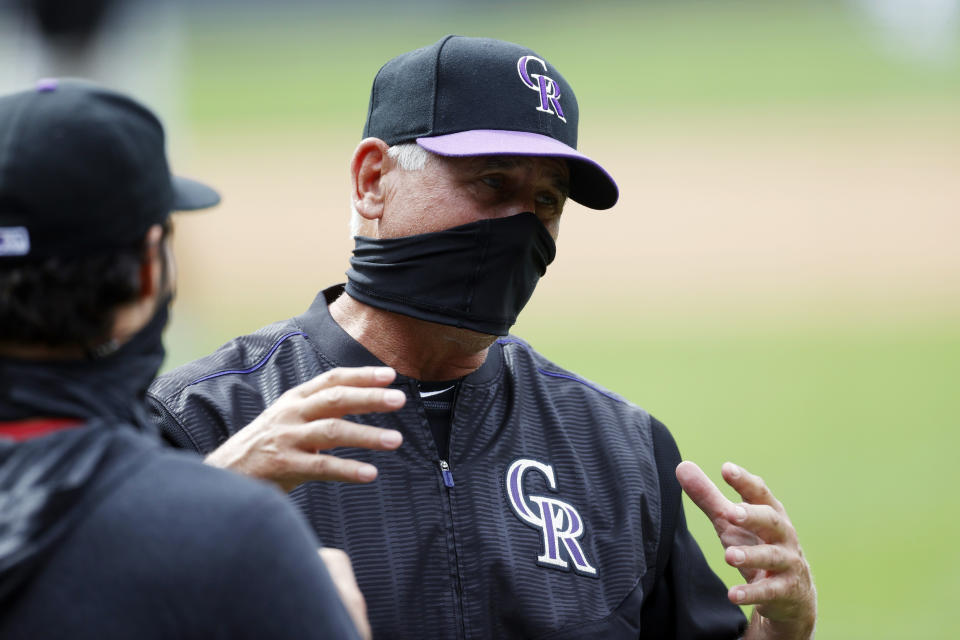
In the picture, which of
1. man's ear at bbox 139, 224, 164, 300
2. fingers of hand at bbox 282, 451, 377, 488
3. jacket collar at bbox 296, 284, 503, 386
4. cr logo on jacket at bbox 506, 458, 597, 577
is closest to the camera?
man's ear at bbox 139, 224, 164, 300

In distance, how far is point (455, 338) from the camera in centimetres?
252

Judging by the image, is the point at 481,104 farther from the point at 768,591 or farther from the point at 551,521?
the point at 768,591

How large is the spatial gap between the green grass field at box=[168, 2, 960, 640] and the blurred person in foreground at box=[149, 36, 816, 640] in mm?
5435

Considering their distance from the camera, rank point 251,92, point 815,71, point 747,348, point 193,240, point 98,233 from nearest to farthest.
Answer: point 98,233
point 747,348
point 193,240
point 815,71
point 251,92

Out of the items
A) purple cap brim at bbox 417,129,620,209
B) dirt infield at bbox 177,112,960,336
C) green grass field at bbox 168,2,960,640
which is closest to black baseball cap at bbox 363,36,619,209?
purple cap brim at bbox 417,129,620,209

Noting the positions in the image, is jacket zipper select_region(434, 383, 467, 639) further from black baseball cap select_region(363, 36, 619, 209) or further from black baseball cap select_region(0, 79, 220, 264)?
black baseball cap select_region(0, 79, 220, 264)

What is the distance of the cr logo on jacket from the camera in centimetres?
239

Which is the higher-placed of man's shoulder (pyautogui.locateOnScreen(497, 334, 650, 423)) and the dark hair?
the dark hair

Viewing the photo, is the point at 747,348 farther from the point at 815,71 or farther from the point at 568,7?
the point at 568,7

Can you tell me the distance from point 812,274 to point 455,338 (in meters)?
16.3

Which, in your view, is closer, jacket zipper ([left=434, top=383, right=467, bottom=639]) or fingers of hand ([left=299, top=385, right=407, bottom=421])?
fingers of hand ([left=299, top=385, right=407, bottom=421])

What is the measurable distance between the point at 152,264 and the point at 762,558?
1362 millimetres

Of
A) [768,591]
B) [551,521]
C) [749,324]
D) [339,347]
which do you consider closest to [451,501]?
[551,521]

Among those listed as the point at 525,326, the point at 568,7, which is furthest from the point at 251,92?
the point at 525,326
